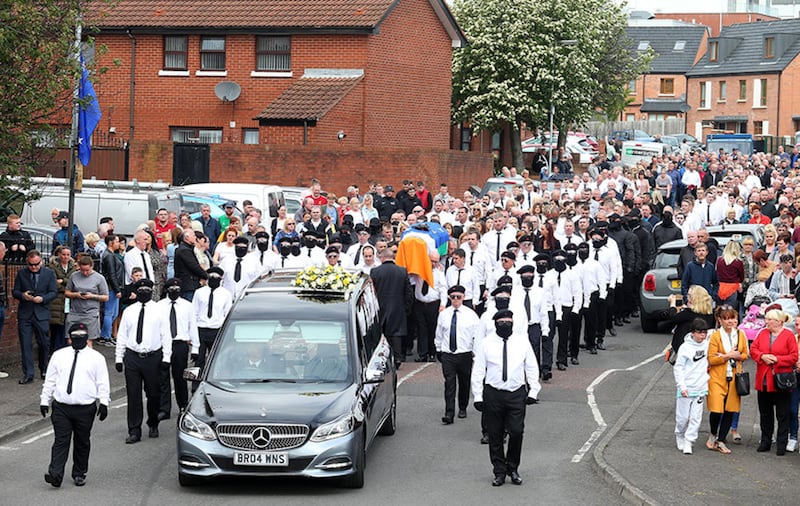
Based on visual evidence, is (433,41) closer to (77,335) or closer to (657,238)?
(657,238)

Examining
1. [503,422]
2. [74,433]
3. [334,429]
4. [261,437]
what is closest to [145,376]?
[74,433]

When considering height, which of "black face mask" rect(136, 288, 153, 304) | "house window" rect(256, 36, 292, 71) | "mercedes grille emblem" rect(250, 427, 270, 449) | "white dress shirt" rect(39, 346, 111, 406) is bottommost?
"mercedes grille emblem" rect(250, 427, 270, 449)

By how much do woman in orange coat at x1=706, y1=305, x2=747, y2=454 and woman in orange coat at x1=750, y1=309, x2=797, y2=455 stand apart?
0.22m

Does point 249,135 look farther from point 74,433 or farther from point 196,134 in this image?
point 74,433

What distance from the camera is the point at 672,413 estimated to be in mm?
17031

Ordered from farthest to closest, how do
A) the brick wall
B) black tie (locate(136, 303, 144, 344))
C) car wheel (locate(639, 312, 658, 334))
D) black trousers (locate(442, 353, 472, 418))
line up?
the brick wall
car wheel (locate(639, 312, 658, 334))
black trousers (locate(442, 353, 472, 418))
black tie (locate(136, 303, 144, 344))

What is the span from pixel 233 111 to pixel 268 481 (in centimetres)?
2984

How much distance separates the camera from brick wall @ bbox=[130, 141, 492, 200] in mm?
37969

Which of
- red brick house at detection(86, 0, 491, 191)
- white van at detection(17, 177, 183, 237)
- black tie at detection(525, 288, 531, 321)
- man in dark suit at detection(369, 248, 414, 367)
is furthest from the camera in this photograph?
red brick house at detection(86, 0, 491, 191)

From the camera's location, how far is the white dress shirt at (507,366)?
13.4m

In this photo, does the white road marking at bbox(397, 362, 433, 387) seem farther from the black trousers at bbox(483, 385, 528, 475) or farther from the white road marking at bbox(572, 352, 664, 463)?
the black trousers at bbox(483, 385, 528, 475)

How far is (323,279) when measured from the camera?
15.1 metres

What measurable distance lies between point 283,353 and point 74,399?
2140mm

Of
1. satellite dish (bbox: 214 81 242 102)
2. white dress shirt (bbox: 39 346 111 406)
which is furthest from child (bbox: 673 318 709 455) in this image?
satellite dish (bbox: 214 81 242 102)
